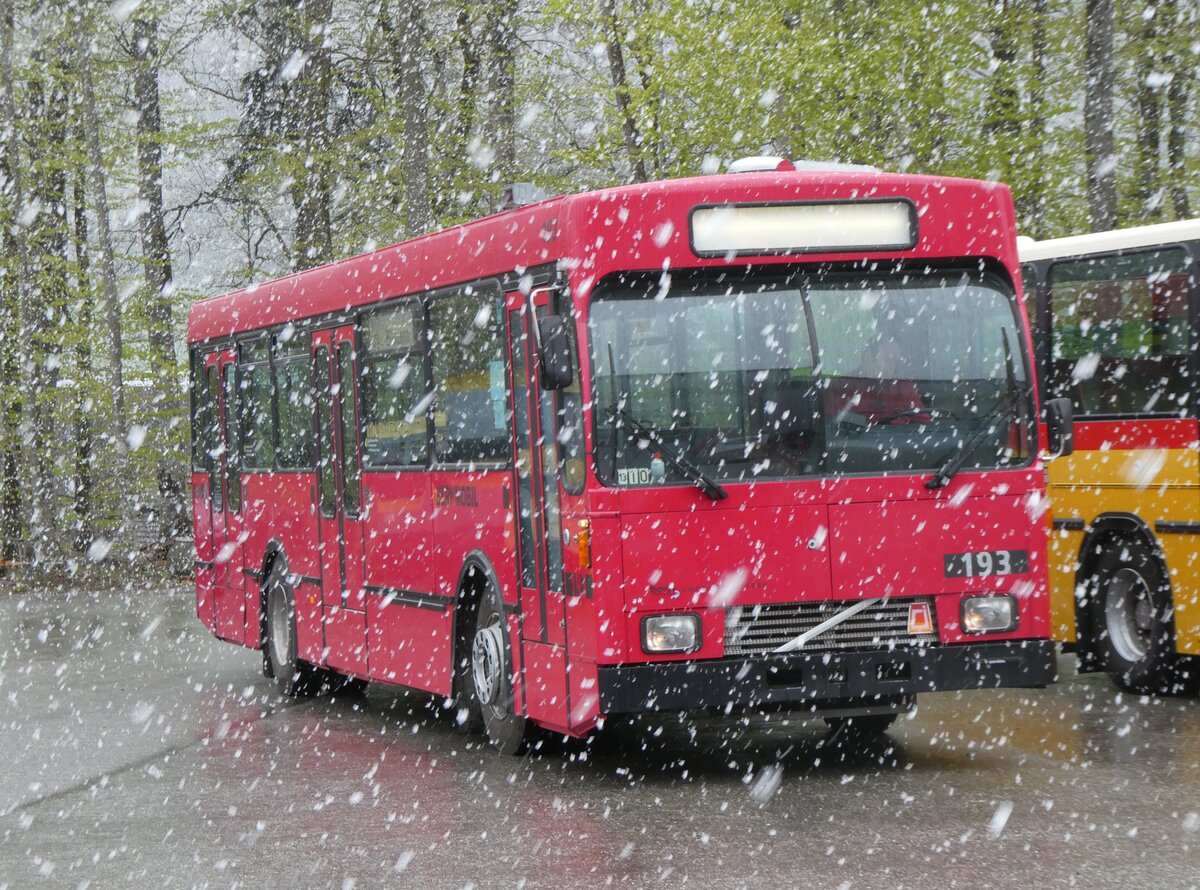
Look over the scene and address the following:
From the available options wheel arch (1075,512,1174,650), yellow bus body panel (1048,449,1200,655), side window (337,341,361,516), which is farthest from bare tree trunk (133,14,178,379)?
wheel arch (1075,512,1174,650)

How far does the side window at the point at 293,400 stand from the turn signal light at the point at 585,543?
5331 mm

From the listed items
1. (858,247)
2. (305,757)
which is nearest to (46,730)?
(305,757)

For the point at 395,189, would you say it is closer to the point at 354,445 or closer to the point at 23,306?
the point at 23,306

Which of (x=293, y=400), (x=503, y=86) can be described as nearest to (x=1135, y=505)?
(x=293, y=400)

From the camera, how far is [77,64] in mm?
34156

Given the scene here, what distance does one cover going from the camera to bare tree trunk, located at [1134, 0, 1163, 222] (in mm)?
25328

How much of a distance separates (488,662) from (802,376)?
272cm

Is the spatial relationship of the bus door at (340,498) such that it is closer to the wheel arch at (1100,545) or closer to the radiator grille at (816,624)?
the radiator grille at (816,624)

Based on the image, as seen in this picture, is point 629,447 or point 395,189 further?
point 395,189

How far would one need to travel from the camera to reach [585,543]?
10.1m

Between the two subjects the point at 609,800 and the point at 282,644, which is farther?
the point at 282,644

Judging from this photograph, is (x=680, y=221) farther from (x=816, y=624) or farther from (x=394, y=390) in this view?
(x=394, y=390)

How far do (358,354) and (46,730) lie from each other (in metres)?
3.26

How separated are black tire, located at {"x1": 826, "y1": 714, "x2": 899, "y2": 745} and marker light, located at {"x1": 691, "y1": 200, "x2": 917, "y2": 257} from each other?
2812 mm
